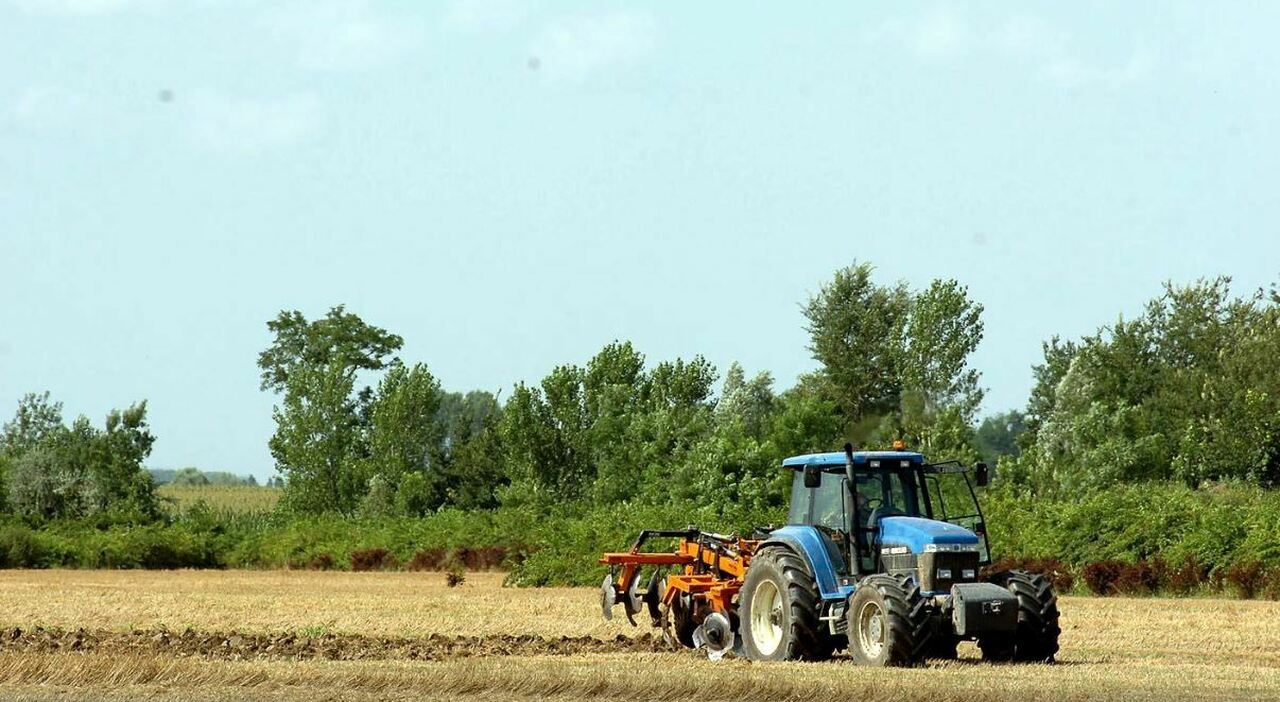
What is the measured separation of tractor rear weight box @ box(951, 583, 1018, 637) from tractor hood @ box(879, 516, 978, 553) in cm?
65

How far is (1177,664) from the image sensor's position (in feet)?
57.7

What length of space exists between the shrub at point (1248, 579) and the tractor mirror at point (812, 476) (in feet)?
52.0

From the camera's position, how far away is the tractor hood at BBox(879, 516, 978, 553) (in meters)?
17.0

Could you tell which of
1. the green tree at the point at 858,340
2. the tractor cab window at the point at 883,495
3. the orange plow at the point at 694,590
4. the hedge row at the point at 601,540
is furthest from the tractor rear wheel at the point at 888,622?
the green tree at the point at 858,340

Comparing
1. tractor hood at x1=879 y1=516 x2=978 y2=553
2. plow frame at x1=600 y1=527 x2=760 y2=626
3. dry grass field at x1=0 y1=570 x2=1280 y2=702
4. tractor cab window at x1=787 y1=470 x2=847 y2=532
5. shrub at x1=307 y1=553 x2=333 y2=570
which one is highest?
shrub at x1=307 y1=553 x2=333 y2=570

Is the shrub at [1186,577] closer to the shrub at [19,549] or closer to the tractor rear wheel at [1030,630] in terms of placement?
the tractor rear wheel at [1030,630]

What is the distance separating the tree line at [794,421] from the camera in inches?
2250

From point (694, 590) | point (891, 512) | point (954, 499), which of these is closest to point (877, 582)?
point (891, 512)

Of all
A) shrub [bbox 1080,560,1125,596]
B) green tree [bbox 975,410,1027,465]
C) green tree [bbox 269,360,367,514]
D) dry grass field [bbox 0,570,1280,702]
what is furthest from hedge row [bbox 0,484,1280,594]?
green tree [bbox 975,410,1027,465]

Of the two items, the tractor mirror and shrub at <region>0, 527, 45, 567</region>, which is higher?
shrub at <region>0, 527, 45, 567</region>

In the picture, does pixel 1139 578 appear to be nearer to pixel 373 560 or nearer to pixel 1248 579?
pixel 1248 579

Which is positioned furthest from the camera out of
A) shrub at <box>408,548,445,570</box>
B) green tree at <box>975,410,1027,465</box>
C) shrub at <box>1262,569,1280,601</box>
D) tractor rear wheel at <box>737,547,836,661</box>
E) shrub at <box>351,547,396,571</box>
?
green tree at <box>975,410,1027,465</box>

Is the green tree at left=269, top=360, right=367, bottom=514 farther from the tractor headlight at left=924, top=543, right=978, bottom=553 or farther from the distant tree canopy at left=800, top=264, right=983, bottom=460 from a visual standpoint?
the tractor headlight at left=924, top=543, right=978, bottom=553

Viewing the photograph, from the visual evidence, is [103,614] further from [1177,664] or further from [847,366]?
[847,366]
